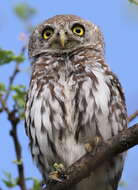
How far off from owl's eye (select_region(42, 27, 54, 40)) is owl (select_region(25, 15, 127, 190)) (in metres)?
0.35

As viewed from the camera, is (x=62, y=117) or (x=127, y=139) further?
(x=62, y=117)

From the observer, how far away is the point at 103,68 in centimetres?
430

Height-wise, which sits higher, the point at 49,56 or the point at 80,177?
the point at 49,56

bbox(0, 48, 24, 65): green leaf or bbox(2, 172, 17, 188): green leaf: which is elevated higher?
bbox(0, 48, 24, 65): green leaf

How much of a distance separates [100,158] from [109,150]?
3.5 inches

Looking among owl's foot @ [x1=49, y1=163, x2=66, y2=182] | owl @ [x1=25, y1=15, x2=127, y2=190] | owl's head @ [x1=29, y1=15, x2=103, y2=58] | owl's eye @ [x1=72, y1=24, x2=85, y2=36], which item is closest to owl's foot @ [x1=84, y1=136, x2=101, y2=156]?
owl @ [x1=25, y1=15, x2=127, y2=190]

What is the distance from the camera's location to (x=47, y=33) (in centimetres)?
495

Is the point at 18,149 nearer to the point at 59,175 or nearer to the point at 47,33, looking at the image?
the point at 59,175

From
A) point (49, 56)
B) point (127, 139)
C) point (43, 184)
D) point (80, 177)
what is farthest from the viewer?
point (49, 56)

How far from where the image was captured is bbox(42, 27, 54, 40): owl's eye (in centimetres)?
490

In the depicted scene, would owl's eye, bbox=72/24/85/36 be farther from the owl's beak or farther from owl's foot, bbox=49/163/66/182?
owl's foot, bbox=49/163/66/182

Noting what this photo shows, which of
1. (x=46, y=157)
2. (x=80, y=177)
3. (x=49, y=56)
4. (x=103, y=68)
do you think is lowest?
(x=80, y=177)

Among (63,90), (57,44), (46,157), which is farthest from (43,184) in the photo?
(57,44)

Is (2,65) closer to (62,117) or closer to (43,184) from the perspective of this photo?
(62,117)
